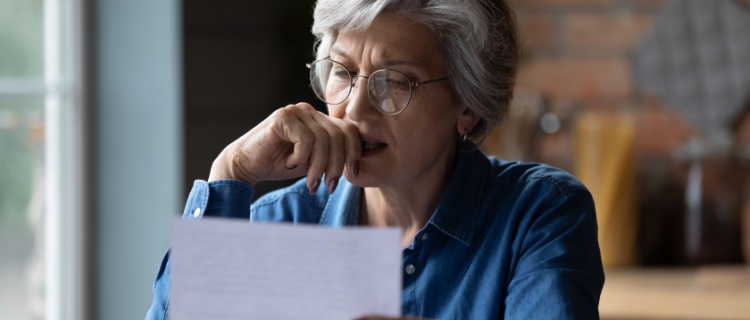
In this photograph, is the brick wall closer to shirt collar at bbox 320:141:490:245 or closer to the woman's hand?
shirt collar at bbox 320:141:490:245

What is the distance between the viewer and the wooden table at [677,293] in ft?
7.02

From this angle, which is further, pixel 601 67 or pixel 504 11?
pixel 601 67

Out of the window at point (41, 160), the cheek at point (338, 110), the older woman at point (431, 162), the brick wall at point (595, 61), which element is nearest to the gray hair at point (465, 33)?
the older woman at point (431, 162)

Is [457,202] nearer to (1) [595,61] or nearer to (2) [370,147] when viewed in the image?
(2) [370,147]

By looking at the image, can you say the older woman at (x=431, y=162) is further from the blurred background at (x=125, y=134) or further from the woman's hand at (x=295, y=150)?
the blurred background at (x=125, y=134)

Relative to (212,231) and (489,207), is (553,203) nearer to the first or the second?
(489,207)

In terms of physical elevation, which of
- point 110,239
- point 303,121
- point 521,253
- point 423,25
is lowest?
point 110,239

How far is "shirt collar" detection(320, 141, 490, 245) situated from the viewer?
1.52 meters

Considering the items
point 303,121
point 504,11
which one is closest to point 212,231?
point 303,121

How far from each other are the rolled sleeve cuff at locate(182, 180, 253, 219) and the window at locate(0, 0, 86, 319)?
746 mm

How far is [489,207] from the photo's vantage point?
1.54m

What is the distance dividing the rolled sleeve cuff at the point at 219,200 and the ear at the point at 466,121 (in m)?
0.36

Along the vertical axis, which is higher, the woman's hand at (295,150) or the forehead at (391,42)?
the forehead at (391,42)

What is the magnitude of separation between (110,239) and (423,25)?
3.21 ft
